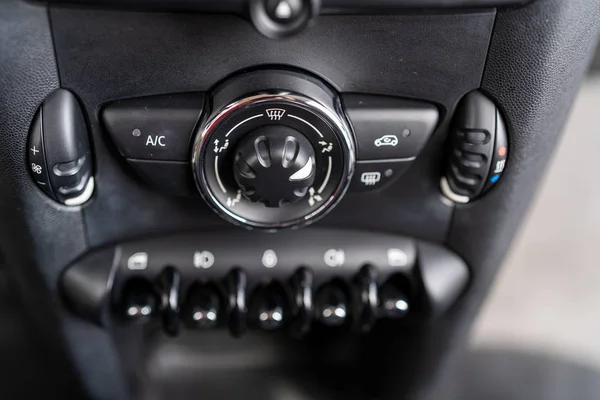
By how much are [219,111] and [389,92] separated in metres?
0.12

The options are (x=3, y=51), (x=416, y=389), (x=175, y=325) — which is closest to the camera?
(x=3, y=51)

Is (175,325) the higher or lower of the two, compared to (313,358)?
higher

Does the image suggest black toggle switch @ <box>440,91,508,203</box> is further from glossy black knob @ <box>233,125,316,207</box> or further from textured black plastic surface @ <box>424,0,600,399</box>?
glossy black knob @ <box>233,125,316,207</box>

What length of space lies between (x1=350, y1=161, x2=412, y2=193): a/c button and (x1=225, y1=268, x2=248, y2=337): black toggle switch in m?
0.12

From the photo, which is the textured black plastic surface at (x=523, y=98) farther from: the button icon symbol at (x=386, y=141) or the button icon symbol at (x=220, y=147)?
the button icon symbol at (x=220, y=147)

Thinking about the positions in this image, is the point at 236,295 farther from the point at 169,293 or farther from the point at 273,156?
the point at 273,156

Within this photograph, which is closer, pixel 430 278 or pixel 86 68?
pixel 86 68

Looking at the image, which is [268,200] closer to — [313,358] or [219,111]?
[219,111]

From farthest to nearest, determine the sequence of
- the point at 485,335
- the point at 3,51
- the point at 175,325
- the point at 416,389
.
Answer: the point at 485,335 < the point at 416,389 < the point at 175,325 < the point at 3,51

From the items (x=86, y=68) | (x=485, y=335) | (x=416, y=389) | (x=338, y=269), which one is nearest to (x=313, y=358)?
(x=416, y=389)

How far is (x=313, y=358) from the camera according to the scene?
761mm

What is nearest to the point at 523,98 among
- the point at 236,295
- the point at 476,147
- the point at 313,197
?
the point at 476,147

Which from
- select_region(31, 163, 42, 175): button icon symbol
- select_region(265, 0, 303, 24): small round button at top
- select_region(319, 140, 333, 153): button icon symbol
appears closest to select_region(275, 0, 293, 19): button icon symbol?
select_region(265, 0, 303, 24): small round button at top

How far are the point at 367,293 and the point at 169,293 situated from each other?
16 cm
